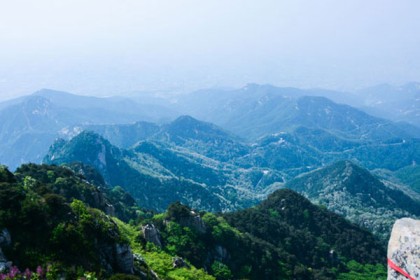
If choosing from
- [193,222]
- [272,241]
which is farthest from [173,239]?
[272,241]

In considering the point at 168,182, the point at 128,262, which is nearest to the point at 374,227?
Answer: the point at 168,182

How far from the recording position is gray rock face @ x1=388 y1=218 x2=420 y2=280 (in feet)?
41.8

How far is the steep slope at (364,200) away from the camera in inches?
5635

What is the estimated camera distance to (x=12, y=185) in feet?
81.4

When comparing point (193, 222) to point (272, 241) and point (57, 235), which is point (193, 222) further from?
point (57, 235)

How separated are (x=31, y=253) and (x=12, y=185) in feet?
18.6

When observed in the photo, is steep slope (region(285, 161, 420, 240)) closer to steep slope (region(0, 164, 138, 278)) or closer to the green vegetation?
the green vegetation

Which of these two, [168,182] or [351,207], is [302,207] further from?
[168,182]

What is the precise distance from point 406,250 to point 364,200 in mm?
168807

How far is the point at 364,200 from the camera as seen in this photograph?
171000 mm

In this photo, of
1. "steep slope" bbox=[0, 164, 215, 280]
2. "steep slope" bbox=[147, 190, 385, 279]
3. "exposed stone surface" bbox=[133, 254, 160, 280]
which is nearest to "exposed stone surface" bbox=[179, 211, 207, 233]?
"steep slope" bbox=[147, 190, 385, 279]

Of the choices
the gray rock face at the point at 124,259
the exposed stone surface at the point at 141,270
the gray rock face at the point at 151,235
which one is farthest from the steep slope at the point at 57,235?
the gray rock face at the point at 151,235

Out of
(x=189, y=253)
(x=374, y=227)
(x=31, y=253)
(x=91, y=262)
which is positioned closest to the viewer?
(x=31, y=253)

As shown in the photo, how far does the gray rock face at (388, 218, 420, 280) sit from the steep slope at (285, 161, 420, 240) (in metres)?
126
